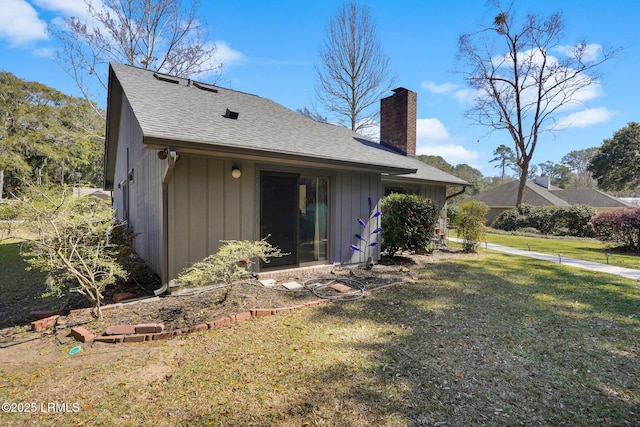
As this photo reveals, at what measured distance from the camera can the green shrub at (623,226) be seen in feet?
34.7

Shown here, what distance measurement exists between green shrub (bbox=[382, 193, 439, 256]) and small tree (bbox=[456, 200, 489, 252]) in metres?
2.54

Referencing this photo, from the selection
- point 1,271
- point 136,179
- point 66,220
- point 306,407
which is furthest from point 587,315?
point 1,271

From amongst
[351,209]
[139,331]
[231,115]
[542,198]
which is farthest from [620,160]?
[139,331]

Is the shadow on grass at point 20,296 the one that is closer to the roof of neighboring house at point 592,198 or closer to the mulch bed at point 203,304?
the mulch bed at point 203,304

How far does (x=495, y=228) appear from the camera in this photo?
71.6ft

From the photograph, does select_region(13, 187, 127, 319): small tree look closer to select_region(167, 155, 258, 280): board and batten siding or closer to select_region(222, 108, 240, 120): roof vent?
select_region(167, 155, 258, 280): board and batten siding

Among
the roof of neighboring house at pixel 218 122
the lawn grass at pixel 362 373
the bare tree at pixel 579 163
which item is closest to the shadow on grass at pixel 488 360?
the lawn grass at pixel 362 373

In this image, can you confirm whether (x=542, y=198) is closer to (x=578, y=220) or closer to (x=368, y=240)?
(x=578, y=220)

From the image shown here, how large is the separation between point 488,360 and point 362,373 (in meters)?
1.41

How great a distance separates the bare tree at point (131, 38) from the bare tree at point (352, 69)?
23.6 feet

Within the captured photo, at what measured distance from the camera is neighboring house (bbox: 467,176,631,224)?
85.6ft

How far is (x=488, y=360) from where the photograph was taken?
3062mm

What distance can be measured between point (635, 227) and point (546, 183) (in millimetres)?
24416

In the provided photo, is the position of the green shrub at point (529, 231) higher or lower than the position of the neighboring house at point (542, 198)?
lower
